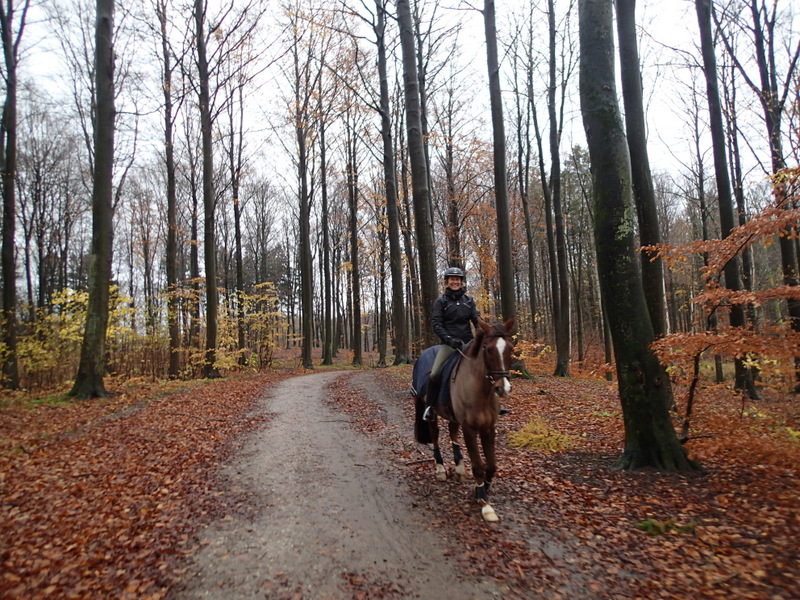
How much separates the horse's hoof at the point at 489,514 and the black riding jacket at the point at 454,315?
2123 millimetres

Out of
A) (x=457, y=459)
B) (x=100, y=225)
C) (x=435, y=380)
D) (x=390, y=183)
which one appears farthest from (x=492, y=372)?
(x=390, y=183)

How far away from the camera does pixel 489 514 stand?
4.88 metres

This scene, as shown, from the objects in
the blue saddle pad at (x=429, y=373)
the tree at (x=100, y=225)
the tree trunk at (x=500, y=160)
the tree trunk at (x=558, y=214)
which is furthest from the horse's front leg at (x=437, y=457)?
the tree trunk at (x=558, y=214)

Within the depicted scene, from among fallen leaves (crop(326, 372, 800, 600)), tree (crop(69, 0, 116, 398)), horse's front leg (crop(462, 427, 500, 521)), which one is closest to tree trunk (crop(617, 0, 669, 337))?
fallen leaves (crop(326, 372, 800, 600))

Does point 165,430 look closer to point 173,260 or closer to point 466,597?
point 466,597

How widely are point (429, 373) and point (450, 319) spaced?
85 centimetres

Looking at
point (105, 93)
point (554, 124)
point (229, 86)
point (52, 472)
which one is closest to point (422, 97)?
point (554, 124)

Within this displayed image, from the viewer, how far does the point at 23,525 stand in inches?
184

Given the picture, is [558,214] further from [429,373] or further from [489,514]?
[489,514]

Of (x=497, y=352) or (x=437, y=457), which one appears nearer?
(x=497, y=352)

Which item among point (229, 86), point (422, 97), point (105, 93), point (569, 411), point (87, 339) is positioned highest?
point (229, 86)

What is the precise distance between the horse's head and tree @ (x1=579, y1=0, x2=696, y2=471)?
82.7 inches

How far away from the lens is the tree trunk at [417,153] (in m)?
13.3

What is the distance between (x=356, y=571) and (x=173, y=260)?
19311mm
